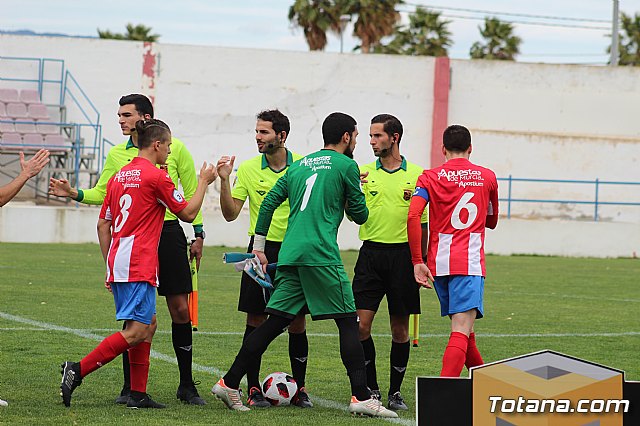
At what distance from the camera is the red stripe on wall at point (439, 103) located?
32906 millimetres

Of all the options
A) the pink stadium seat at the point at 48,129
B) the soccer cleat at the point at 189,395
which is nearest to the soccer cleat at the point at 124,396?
the soccer cleat at the point at 189,395

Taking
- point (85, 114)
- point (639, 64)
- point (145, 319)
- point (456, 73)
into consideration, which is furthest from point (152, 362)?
point (639, 64)

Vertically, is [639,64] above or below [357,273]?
above

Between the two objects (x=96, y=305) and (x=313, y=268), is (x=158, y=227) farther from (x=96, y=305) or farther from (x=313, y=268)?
(x=96, y=305)

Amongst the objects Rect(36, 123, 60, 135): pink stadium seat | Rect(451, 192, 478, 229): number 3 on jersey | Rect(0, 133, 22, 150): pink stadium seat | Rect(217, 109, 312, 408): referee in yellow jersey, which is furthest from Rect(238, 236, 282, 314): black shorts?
Answer: Rect(36, 123, 60, 135): pink stadium seat

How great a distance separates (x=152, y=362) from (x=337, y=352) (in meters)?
1.83

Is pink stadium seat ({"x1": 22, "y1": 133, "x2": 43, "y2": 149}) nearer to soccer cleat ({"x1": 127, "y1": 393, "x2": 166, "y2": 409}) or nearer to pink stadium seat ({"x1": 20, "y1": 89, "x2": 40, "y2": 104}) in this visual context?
pink stadium seat ({"x1": 20, "y1": 89, "x2": 40, "y2": 104})

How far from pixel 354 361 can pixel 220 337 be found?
3943 mm

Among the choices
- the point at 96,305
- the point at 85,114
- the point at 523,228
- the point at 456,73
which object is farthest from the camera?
the point at 456,73

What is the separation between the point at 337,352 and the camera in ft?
32.5

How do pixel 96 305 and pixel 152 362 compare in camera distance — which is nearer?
pixel 152 362

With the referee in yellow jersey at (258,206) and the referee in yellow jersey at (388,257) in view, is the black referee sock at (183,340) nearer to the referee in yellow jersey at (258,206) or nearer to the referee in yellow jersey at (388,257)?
the referee in yellow jersey at (258,206)

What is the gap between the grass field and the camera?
6.98 meters

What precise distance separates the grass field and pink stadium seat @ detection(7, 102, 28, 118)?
9.85 meters
